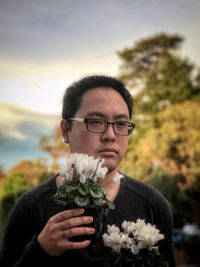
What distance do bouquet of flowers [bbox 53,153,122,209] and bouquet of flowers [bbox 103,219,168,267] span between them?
124 mm

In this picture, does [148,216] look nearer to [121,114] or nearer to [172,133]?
[121,114]

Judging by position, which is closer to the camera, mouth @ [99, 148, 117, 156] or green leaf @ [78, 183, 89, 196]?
green leaf @ [78, 183, 89, 196]

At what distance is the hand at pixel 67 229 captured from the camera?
3.28 feet

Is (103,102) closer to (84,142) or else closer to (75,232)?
(84,142)

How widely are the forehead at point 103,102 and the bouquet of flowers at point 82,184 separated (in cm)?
28

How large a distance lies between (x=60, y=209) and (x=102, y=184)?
20 centimetres

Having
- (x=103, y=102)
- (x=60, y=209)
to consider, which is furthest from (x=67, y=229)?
(x=103, y=102)

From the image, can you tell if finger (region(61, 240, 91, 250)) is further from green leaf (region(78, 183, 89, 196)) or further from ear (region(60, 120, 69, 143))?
ear (region(60, 120, 69, 143))

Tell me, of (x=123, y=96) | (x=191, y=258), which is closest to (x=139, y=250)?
(x=123, y=96)

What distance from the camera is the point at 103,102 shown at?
134cm

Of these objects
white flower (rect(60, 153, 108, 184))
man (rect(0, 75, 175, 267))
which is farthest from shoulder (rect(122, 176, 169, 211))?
white flower (rect(60, 153, 108, 184))

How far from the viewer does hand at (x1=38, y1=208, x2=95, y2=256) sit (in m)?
1.00

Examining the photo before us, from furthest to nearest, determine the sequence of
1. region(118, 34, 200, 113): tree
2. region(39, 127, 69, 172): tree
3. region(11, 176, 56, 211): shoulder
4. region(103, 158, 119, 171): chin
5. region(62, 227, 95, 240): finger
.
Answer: region(118, 34, 200, 113): tree → region(39, 127, 69, 172): tree → region(11, 176, 56, 211): shoulder → region(103, 158, 119, 171): chin → region(62, 227, 95, 240): finger

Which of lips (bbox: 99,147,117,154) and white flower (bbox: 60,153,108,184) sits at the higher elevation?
lips (bbox: 99,147,117,154)
